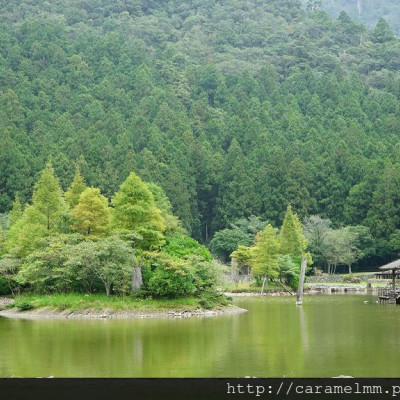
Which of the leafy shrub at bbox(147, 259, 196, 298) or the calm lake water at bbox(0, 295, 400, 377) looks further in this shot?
the leafy shrub at bbox(147, 259, 196, 298)

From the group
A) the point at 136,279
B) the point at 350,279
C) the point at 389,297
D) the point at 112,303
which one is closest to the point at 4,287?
the point at 136,279

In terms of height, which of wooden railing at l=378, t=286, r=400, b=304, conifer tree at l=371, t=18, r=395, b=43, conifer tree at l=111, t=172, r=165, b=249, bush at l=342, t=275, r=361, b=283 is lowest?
wooden railing at l=378, t=286, r=400, b=304

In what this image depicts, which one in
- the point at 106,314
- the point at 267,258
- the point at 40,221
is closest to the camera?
the point at 106,314

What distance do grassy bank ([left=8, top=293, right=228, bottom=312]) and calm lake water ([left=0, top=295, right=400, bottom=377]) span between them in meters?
2.78

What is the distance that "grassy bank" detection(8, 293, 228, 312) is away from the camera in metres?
45.7

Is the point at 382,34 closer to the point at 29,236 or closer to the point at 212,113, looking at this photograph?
the point at 212,113

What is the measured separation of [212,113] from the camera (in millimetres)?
141250

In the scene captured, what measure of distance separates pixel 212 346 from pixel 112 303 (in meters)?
16.1

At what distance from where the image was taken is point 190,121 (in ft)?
444

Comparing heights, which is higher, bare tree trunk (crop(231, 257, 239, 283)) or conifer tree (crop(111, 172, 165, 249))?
conifer tree (crop(111, 172, 165, 249))

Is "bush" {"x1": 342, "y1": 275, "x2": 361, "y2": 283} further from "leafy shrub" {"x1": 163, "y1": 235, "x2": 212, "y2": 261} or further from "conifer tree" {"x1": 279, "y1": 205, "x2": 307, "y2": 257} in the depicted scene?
"leafy shrub" {"x1": 163, "y1": 235, "x2": 212, "y2": 261}

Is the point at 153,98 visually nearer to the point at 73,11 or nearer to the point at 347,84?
the point at 347,84

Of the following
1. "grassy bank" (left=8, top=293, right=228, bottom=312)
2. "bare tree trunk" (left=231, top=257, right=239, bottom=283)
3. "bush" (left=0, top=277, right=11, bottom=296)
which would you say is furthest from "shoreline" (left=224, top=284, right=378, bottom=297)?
"grassy bank" (left=8, top=293, right=228, bottom=312)
